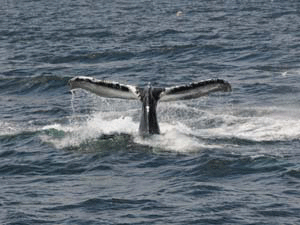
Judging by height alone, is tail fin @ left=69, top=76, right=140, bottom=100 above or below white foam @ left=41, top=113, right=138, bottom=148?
above

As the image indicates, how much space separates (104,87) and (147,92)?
964 mm

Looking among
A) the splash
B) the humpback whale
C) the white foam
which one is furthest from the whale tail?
the white foam

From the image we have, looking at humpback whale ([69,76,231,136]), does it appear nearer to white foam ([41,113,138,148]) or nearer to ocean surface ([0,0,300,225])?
ocean surface ([0,0,300,225])

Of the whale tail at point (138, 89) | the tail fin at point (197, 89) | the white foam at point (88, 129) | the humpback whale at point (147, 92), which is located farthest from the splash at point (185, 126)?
the tail fin at point (197, 89)

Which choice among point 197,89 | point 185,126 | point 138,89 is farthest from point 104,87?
point 185,126

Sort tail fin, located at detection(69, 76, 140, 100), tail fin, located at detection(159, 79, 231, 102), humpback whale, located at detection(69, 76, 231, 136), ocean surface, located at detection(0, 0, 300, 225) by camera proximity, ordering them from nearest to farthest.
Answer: ocean surface, located at detection(0, 0, 300, 225) → tail fin, located at detection(159, 79, 231, 102) → humpback whale, located at detection(69, 76, 231, 136) → tail fin, located at detection(69, 76, 140, 100)

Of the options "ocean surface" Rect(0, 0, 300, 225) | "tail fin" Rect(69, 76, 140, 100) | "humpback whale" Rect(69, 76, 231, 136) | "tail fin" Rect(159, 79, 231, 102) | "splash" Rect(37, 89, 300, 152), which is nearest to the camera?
Result: "ocean surface" Rect(0, 0, 300, 225)

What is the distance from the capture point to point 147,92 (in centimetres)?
1912

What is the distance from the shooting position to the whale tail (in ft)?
60.8

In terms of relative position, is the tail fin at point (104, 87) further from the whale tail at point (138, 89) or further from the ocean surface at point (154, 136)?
the ocean surface at point (154, 136)

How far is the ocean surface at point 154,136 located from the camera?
49.4 feet

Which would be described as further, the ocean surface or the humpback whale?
the humpback whale

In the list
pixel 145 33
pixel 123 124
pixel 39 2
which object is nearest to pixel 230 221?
pixel 123 124

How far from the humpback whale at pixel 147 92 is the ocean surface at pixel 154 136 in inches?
16.3
